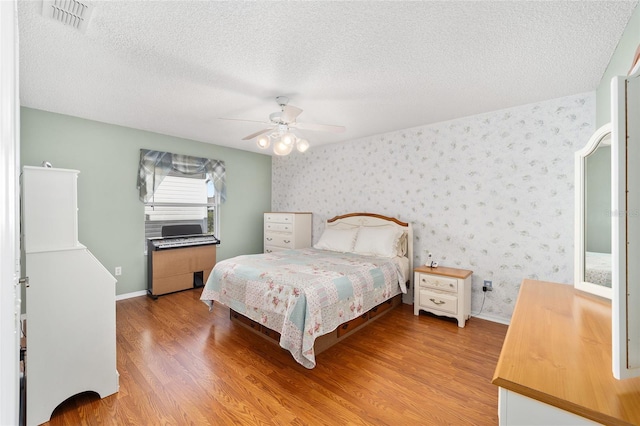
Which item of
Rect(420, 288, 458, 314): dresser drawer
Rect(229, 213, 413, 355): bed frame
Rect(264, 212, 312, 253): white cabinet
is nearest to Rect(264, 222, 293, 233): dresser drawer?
Rect(264, 212, 312, 253): white cabinet

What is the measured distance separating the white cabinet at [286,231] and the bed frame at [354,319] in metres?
0.48

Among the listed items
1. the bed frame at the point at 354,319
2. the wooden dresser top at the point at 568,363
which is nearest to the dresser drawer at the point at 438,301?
the bed frame at the point at 354,319

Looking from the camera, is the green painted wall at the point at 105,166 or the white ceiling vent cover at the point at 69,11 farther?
the green painted wall at the point at 105,166

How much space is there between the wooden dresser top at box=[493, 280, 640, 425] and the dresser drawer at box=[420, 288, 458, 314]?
5.44 ft

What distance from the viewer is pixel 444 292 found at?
314 cm

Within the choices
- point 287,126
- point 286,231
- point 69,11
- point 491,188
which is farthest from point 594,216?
point 286,231

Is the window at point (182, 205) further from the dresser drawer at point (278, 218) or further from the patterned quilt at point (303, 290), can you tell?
the patterned quilt at point (303, 290)

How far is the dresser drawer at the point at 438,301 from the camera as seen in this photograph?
3064mm

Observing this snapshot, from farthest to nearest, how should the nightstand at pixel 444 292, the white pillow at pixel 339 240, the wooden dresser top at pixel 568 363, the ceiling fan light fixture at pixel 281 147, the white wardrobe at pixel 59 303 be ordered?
the white pillow at pixel 339 240 → the nightstand at pixel 444 292 → the ceiling fan light fixture at pixel 281 147 → the white wardrobe at pixel 59 303 → the wooden dresser top at pixel 568 363

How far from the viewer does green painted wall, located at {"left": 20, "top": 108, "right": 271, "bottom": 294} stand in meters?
3.20

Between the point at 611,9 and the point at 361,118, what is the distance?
7.04ft

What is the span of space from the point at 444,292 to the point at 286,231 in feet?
8.81

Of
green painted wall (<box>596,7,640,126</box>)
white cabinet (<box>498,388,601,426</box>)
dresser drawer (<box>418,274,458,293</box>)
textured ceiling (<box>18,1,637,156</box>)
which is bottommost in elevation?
dresser drawer (<box>418,274,458,293</box>)

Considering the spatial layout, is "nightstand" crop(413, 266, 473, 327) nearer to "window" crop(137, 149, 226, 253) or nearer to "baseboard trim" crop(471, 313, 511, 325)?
"baseboard trim" crop(471, 313, 511, 325)
